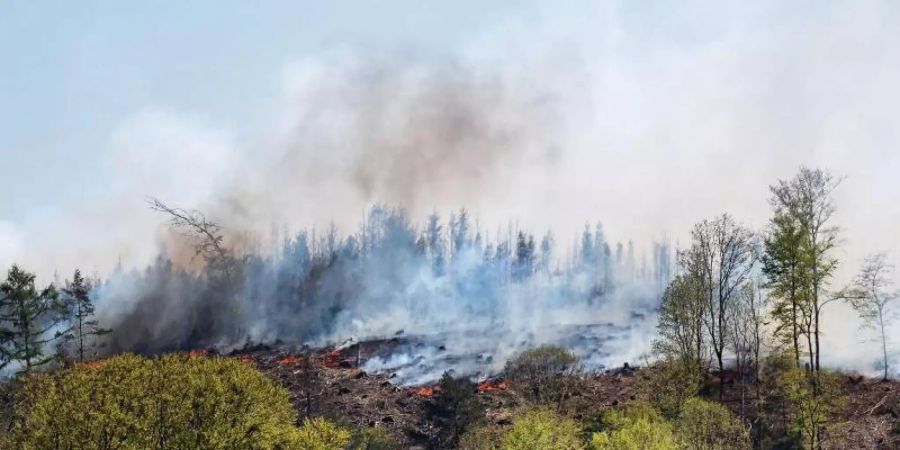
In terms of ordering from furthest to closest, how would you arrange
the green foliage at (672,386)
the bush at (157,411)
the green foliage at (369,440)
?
the green foliage at (672,386)
the green foliage at (369,440)
the bush at (157,411)

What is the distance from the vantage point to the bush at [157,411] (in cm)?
1970

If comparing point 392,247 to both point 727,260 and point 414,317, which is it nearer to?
point 414,317

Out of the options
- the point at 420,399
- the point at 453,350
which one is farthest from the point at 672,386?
the point at 453,350

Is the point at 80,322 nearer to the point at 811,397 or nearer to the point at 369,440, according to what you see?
the point at 369,440

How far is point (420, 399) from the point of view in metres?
54.7

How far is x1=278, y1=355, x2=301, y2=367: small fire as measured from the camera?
6878cm

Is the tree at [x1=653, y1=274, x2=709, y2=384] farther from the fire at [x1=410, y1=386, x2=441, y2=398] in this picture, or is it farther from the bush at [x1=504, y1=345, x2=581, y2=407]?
the fire at [x1=410, y1=386, x2=441, y2=398]

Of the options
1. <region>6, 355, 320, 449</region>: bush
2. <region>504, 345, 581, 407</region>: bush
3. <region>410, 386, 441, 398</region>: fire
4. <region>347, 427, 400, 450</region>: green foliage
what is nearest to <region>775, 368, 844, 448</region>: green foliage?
<region>504, 345, 581, 407</region>: bush

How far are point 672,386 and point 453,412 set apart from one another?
46.2 ft

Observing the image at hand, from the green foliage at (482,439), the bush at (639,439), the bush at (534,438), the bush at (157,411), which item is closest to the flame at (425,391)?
the green foliage at (482,439)

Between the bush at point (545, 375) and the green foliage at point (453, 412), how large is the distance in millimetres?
3357

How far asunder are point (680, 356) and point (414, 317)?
49562 millimetres

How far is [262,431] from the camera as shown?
22094mm

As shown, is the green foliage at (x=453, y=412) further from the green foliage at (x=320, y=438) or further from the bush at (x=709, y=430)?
the green foliage at (x=320, y=438)
